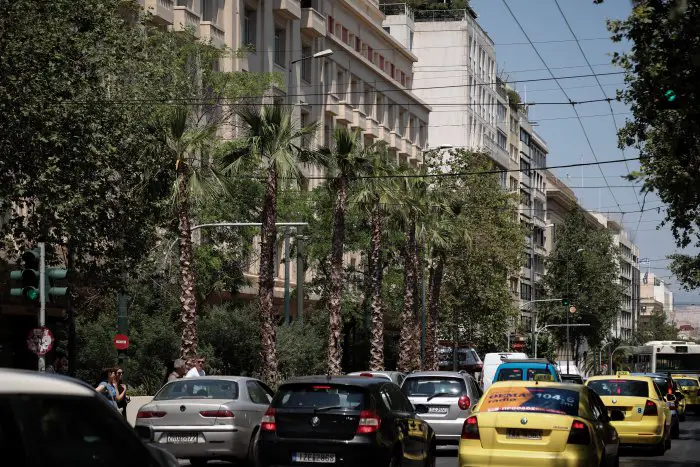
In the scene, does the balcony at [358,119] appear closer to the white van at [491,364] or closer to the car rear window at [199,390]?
the white van at [491,364]

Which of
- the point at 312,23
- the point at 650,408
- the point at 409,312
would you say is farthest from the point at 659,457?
the point at 312,23

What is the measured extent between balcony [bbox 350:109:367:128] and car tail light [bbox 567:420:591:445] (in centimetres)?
6226

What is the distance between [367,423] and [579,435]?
252cm

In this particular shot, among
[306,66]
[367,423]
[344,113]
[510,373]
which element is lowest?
[510,373]

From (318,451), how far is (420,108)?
7914cm

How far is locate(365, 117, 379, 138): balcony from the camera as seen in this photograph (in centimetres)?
7931

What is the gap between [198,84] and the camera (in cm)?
4700

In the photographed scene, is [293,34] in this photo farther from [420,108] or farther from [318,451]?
[318,451]

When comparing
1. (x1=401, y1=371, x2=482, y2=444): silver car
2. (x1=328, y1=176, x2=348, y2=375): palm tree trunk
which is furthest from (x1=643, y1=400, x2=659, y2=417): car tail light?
(x1=328, y1=176, x2=348, y2=375): palm tree trunk

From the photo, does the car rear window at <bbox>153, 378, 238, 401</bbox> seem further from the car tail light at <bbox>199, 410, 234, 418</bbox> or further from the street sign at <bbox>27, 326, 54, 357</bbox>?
the street sign at <bbox>27, 326, 54, 357</bbox>

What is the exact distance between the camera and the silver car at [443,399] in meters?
25.1

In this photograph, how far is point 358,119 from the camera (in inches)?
3073

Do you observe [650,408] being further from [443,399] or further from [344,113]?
[344,113]

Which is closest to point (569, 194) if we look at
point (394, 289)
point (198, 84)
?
point (394, 289)
